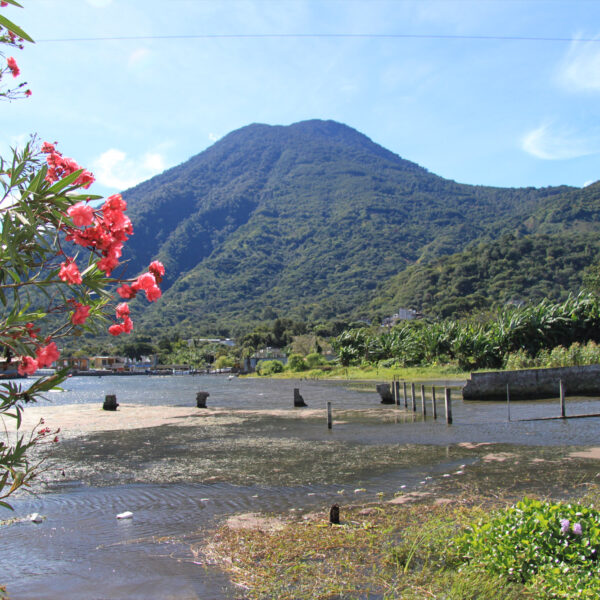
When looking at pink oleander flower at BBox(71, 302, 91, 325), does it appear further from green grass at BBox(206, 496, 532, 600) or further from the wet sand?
the wet sand

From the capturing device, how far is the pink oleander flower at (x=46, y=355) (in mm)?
3188

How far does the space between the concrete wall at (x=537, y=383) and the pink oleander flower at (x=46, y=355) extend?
94.2ft

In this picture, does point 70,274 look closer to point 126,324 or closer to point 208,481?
point 126,324

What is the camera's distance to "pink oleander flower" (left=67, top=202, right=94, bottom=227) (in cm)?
290

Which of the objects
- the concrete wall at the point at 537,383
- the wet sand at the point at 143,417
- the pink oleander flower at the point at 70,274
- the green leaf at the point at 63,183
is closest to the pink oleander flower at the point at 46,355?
the pink oleander flower at the point at 70,274

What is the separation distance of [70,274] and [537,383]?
29671mm

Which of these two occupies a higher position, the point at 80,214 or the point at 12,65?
the point at 12,65

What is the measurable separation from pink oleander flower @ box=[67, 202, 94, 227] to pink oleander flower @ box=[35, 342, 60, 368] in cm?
85

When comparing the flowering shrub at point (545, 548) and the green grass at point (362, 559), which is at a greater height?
the flowering shrub at point (545, 548)

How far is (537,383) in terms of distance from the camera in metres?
28.3

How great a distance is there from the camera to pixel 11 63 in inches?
175

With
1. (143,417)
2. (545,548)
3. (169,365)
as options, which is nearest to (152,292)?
(545,548)

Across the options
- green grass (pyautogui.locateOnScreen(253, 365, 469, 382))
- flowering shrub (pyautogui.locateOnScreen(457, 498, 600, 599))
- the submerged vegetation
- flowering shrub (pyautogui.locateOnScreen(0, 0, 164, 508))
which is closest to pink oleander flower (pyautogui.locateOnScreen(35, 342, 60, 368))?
flowering shrub (pyautogui.locateOnScreen(0, 0, 164, 508))

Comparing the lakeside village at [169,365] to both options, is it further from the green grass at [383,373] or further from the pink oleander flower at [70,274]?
the pink oleander flower at [70,274]
